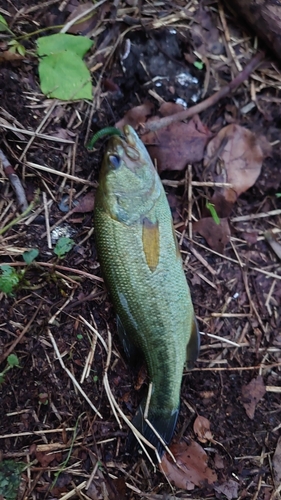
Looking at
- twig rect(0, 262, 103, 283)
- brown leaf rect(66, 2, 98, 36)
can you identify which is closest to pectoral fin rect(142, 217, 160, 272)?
twig rect(0, 262, 103, 283)

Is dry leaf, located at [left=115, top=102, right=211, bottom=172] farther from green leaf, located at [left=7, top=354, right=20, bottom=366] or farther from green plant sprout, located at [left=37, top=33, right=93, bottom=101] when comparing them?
green leaf, located at [left=7, top=354, right=20, bottom=366]

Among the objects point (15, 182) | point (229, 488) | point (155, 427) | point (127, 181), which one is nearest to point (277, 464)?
point (229, 488)

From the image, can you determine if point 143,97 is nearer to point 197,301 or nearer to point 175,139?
point 175,139

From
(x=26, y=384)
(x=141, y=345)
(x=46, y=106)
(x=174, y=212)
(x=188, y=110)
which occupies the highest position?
(x=188, y=110)

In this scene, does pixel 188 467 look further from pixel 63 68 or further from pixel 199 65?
pixel 199 65

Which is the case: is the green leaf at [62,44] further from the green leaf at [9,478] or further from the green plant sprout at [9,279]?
the green leaf at [9,478]

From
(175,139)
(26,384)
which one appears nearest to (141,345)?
(26,384)
